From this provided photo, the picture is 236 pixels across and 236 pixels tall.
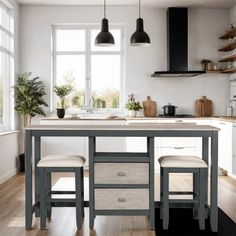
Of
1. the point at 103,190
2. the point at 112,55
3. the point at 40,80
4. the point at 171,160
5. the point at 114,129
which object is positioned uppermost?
the point at 112,55

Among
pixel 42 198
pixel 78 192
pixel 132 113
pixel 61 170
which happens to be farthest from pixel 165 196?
pixel 132 113

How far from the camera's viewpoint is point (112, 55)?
7488mm

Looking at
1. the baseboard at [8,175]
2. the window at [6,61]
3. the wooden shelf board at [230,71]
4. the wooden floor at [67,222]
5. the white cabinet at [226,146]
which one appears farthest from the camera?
the wooden shelf board at [230,71]

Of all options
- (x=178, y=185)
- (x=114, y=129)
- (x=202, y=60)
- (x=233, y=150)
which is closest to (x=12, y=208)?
(x=114, y=129)

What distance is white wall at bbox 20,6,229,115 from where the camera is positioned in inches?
286

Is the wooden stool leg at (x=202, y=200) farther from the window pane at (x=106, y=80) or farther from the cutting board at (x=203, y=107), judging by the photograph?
the window pane at (x=106, y=80)

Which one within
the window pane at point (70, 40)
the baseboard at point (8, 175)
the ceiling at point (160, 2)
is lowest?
the baseboard at point (8, 175)

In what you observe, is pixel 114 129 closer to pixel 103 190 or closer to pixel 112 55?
pixel 103 190

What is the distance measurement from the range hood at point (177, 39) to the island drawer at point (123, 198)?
12.5ft

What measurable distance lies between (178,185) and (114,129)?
2487 millimetres

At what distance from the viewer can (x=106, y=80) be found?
7492mm

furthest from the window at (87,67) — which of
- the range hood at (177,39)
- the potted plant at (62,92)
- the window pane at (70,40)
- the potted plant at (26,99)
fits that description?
the range hood at (177,39)

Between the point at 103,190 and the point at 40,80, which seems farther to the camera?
the point at 40,80

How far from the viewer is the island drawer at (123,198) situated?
11.9 feet
